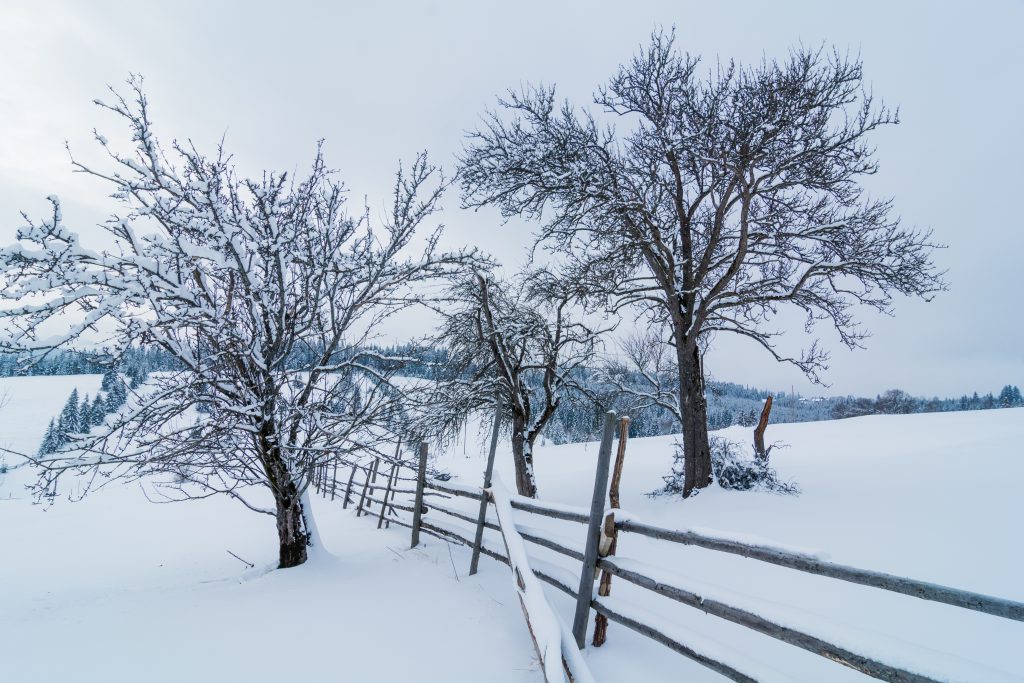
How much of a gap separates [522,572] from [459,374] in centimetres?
809

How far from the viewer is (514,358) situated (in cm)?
1134

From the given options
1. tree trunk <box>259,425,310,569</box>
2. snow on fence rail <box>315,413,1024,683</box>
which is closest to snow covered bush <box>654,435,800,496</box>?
snow on fence rail <box>315,413,1024,683</box>

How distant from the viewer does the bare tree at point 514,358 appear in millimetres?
10477

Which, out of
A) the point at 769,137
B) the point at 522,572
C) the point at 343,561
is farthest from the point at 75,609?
the point at 769,137

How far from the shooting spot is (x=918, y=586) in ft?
6.45

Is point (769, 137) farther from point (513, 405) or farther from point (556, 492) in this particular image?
point (556, 492)

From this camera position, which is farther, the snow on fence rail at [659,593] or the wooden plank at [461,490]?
the wooden plank at [461,490]

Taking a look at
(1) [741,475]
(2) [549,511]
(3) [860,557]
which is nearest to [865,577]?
(2) [549,511]

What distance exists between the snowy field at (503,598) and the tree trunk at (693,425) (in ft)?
1.69

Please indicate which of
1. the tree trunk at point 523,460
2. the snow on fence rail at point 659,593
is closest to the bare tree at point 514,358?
the tree trunk at point 523,460

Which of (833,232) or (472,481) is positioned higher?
(833,232)

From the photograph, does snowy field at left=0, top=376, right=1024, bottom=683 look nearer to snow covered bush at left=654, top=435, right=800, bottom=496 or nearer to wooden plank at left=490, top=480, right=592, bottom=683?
wooden plank at left=490, top=480, right=592, bottom=683

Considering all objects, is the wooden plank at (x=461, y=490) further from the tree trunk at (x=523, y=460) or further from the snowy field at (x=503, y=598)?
the tree trunk at (x=523, y=460)

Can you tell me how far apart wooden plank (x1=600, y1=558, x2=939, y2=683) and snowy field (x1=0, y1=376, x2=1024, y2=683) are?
0.19 ft
